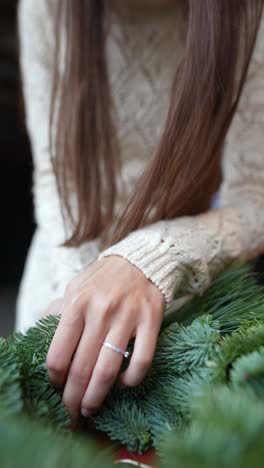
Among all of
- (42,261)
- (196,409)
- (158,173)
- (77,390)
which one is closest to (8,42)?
(42,261)

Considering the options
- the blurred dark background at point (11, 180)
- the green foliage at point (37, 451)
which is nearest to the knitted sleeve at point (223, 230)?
the green foliage at point (37, 451)

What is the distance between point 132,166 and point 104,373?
0.55 metres

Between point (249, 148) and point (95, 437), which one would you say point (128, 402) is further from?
point (249, 148)

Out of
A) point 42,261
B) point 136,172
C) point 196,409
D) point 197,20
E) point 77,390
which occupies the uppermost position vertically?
point 197,20

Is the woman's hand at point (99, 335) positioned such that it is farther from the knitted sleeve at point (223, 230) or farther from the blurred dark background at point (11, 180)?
the blurred dark background at point (11, 180)

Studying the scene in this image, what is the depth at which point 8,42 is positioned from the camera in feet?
5.77

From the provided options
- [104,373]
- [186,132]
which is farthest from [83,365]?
[186,132]

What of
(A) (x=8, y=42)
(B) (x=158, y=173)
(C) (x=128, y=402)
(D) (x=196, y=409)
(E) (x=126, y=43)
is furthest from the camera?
(A) (x=8, y=42)

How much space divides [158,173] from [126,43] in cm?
Answer: 45

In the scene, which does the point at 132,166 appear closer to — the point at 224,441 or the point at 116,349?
the point at 116,349

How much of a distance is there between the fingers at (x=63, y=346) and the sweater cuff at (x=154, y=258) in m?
0.09

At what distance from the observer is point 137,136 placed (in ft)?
2.86

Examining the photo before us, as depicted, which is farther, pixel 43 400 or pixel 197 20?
pixel 197 20

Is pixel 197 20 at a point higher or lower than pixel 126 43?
higher
